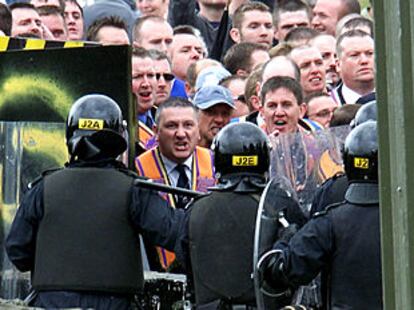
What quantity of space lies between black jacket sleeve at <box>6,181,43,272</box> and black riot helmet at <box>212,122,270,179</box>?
1140mm

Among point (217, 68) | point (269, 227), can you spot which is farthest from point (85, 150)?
point (217, 68)

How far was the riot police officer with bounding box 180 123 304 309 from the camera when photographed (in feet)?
28.6

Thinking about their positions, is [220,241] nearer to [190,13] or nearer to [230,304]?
[230,304]

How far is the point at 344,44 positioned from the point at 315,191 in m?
2.36

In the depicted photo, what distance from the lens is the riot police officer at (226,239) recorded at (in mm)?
8727

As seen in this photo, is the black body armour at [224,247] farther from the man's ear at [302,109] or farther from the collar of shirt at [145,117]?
the collar of shirt at [145,117]

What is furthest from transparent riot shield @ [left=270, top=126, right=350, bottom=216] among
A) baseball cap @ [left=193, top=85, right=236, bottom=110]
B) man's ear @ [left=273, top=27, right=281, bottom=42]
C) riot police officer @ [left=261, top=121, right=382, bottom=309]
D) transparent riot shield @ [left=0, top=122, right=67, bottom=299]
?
man's ear @ [left=273, top=27, right=281, bottom=42]

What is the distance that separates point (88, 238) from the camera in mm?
8938

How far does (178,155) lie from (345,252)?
10.5 ft

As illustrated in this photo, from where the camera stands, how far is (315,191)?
31.8ft

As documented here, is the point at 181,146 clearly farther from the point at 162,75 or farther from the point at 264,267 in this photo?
the point at 264,267

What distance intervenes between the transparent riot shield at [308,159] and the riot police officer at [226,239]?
3.08ft

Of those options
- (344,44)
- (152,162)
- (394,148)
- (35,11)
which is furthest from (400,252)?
(35,11)

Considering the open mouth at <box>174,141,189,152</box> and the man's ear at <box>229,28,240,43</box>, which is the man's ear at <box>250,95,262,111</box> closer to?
the open mouth at <box>174,141,189,152</box>
